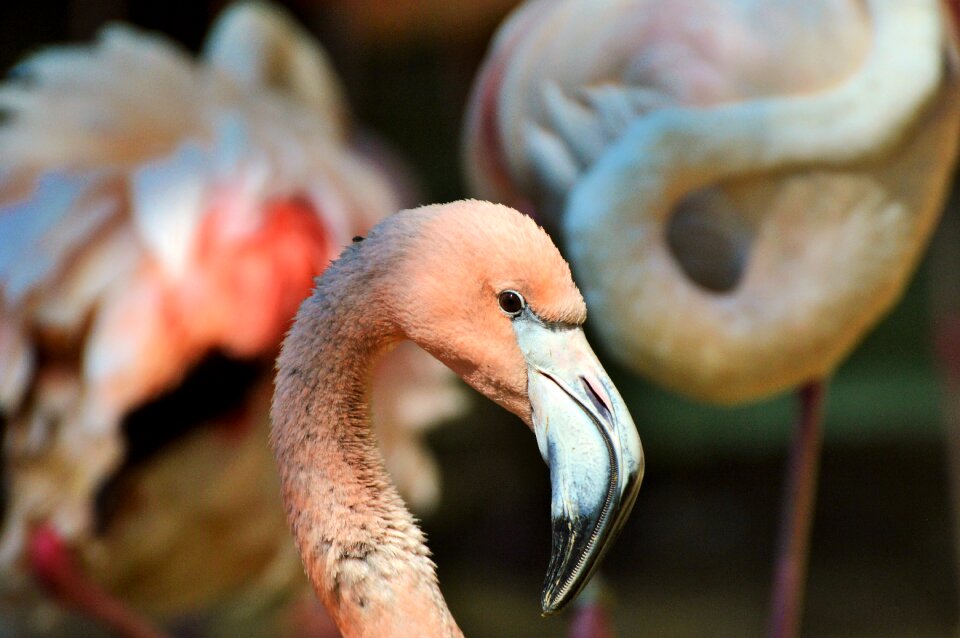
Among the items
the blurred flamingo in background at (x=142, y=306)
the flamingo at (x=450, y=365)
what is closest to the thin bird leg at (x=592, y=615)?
the blurred flamingo in background at (x=142, y=306)

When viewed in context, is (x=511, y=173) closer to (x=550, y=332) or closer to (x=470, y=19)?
(x=550, y=332)

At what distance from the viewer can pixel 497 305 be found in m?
1.01

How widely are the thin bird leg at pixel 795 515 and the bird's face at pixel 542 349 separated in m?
1.05

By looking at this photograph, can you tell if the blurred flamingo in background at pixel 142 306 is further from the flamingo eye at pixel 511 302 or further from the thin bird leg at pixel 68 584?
the flamingo eye at pixel 511 302

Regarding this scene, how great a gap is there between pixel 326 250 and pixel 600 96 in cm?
68

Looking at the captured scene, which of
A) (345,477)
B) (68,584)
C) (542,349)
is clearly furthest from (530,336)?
(68,584)

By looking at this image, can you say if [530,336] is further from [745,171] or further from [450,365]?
[745,171]

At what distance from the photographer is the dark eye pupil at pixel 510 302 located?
100 centimetres

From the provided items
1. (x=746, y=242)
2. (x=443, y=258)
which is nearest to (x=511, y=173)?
(x=746, y=242)

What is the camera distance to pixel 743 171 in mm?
1654

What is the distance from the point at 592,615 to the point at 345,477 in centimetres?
109

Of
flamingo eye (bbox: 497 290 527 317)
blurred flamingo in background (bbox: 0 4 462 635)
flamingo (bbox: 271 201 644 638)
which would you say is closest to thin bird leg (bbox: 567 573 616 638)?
blurred flamingo in background (bbox: 0 4 462 635)

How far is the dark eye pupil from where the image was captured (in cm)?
100

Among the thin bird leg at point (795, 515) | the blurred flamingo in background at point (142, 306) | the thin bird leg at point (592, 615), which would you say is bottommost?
the thin bird leg at point (592, 615)
